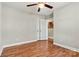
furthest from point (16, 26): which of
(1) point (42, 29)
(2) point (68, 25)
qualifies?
(1) point (42, 29)

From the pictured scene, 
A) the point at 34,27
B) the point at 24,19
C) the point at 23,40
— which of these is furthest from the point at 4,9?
the point at 34,27

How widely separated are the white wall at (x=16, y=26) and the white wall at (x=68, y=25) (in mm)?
2087

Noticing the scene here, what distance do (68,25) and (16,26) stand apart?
3.17 m

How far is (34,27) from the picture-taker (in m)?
9.03

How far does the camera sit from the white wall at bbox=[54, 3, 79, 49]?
5.61 metres

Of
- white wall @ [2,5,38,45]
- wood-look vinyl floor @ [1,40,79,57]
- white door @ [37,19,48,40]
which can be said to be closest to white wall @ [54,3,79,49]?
wood-look vinyl floor @ [1,40,79,57]

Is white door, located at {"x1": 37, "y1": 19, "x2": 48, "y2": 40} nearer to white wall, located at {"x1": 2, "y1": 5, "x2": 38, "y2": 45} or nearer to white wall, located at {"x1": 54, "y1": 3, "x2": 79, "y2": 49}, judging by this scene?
white wall, located at {"x1": 2, "y1": 5, "x2": 38, "y2": 45}

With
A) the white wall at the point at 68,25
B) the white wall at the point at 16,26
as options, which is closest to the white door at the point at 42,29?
the white wall at the point at 16,26

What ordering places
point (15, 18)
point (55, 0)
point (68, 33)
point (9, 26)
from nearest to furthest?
point (55, 0) < point (68, 33) < point (9, 26) < point (15, 18)

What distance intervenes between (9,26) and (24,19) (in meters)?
1.52

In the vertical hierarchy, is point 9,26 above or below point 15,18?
below

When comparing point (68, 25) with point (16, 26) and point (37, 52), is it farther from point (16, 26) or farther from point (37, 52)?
point (16, 26)

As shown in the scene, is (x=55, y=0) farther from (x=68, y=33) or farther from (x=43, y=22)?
(x=43, y=22)

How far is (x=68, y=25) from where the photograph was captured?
20.2 feet
